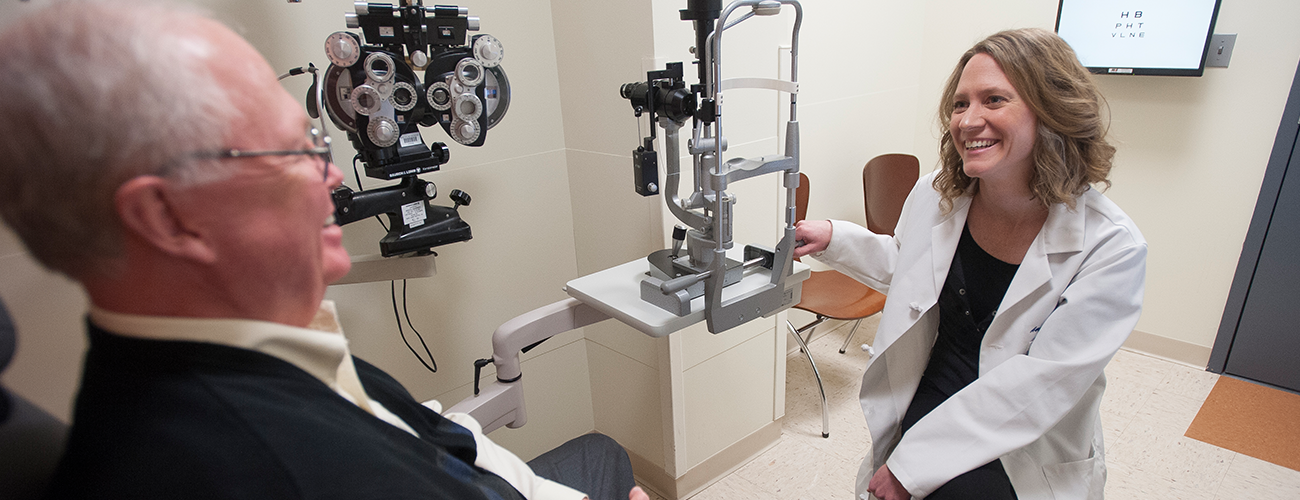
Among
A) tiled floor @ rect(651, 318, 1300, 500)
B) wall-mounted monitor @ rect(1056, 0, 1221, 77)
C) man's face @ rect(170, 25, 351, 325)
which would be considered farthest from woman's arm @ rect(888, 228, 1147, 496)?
wall-mounted monitor @ rect(1056, 0, 1221, 77)

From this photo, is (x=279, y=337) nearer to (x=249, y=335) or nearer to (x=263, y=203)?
(x=249, y=335)

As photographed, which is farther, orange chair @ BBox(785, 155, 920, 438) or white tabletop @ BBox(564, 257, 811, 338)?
Result: orange chair @ BBox(785, 155, 920, 438)

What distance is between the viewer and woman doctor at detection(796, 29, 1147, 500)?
120 cm

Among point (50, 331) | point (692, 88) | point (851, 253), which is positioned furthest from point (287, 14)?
point (851, 253)

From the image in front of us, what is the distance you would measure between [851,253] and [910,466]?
531 millimetres

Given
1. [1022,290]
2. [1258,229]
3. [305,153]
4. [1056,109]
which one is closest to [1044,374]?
[1022,290]

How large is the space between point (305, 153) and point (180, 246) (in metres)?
0.13

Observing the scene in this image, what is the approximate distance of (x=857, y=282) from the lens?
2.58 metres

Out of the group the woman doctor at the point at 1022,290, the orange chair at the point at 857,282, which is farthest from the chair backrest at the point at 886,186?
the woman doctor at the point at 1022,290

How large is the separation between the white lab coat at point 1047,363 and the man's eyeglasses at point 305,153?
118 centimetres

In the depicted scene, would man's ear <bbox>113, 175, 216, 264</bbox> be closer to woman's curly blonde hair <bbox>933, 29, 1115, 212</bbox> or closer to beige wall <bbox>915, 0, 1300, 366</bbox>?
woman's curly blonde hair <bbox>933, 29, 1115, 212</bbox>

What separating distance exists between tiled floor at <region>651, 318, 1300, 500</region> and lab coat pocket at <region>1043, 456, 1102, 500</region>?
35.1 inches

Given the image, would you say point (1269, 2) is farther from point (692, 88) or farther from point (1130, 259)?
point (692, 88)

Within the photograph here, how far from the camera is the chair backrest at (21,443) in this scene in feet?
1.65
